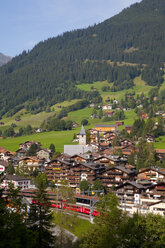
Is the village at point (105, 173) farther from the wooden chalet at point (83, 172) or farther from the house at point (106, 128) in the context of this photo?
the house at point (106, 128)

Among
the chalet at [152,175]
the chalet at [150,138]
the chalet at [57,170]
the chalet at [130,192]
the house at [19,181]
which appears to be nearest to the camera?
the chalet at [130,192]

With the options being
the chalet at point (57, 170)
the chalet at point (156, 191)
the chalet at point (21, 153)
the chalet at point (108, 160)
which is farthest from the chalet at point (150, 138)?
the chalet at point (156, 191)

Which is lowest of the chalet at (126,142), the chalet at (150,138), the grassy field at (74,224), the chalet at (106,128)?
the grassy field at (74,224)

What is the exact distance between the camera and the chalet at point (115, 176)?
95375 mm

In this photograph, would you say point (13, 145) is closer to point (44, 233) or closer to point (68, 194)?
point (68, 194)

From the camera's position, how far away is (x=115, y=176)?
96188 mm

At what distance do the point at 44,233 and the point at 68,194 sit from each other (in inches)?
1587

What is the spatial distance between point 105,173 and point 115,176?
3.19m

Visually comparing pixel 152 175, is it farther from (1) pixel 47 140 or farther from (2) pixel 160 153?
(1) pixel 47 140

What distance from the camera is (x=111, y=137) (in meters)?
166

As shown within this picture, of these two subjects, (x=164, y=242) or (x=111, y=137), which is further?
(x=111, y=137)

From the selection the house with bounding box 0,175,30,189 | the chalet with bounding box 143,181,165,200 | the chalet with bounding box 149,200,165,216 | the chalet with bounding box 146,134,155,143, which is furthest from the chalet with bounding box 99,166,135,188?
the chalet with bounding box 146,134,155,143

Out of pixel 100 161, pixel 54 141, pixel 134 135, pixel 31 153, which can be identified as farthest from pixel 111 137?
pixel 100 161

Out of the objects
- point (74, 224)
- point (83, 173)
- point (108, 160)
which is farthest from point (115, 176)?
point (74, 224)
